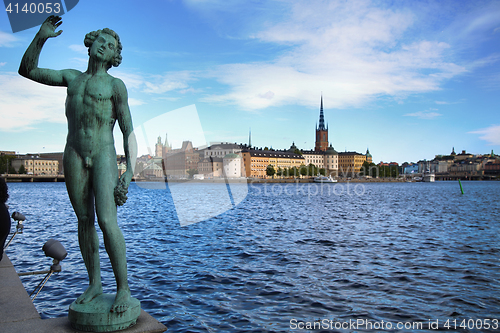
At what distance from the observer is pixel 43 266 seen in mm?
12289

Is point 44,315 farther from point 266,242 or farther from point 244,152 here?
point 244,152

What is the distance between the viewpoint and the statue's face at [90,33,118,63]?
429 centimetres

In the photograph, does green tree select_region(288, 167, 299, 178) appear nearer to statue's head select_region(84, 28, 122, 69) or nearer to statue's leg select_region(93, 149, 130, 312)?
statue's head select_region(84, 28, 122, 69)

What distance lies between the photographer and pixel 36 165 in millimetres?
168750

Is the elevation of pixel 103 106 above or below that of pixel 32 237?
above

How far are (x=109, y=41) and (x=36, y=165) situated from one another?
187006 mm

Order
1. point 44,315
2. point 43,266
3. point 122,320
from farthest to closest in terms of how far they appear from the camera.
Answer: point 43,266 → point 44,315 → point 122,320

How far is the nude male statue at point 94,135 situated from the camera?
4172 millimetres

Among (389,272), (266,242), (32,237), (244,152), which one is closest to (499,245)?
(389,272)

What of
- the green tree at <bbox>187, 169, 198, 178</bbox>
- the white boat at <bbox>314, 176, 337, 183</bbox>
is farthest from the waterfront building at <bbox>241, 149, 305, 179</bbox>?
the white boat at <bbox>314, 176, 337, 183</bbox>

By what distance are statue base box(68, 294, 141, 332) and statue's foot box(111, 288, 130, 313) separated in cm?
4

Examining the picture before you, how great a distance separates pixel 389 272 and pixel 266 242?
6712 mm

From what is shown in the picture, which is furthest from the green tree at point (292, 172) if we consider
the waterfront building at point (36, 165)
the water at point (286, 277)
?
the water at point (286, 277)

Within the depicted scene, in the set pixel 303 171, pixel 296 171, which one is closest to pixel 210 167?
pixel 296 171
